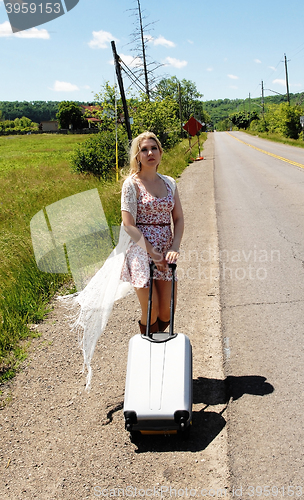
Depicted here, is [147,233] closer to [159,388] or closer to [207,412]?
[159,388]

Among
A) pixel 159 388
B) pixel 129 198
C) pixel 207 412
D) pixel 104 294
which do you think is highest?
pixel 129 198

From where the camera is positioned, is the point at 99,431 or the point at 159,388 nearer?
the point at 159,388

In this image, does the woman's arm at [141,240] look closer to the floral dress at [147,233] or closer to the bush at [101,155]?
the floral dress at [147,233]

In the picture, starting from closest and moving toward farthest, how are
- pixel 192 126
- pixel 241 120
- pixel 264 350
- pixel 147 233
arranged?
pixel 147 233
pixel 264 350
pixel 192 126
pixel 241 120

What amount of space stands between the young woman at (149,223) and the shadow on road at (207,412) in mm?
642

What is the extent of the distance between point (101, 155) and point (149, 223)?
14599mm

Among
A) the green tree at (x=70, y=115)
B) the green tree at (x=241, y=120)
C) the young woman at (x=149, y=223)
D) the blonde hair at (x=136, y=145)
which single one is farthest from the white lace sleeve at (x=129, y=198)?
the green tree at (x=241, y=120)

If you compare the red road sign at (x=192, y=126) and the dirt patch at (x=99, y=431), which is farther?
the red road sign at (x=192, y=126)

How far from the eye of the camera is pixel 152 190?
3139 mm

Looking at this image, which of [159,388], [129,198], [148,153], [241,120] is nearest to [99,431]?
[159,388]

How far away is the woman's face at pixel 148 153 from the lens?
3070mm

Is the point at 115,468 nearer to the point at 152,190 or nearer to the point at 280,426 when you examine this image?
the point at 280,426

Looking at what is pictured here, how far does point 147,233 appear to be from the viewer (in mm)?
3150

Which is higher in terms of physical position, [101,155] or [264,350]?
[101,155]
